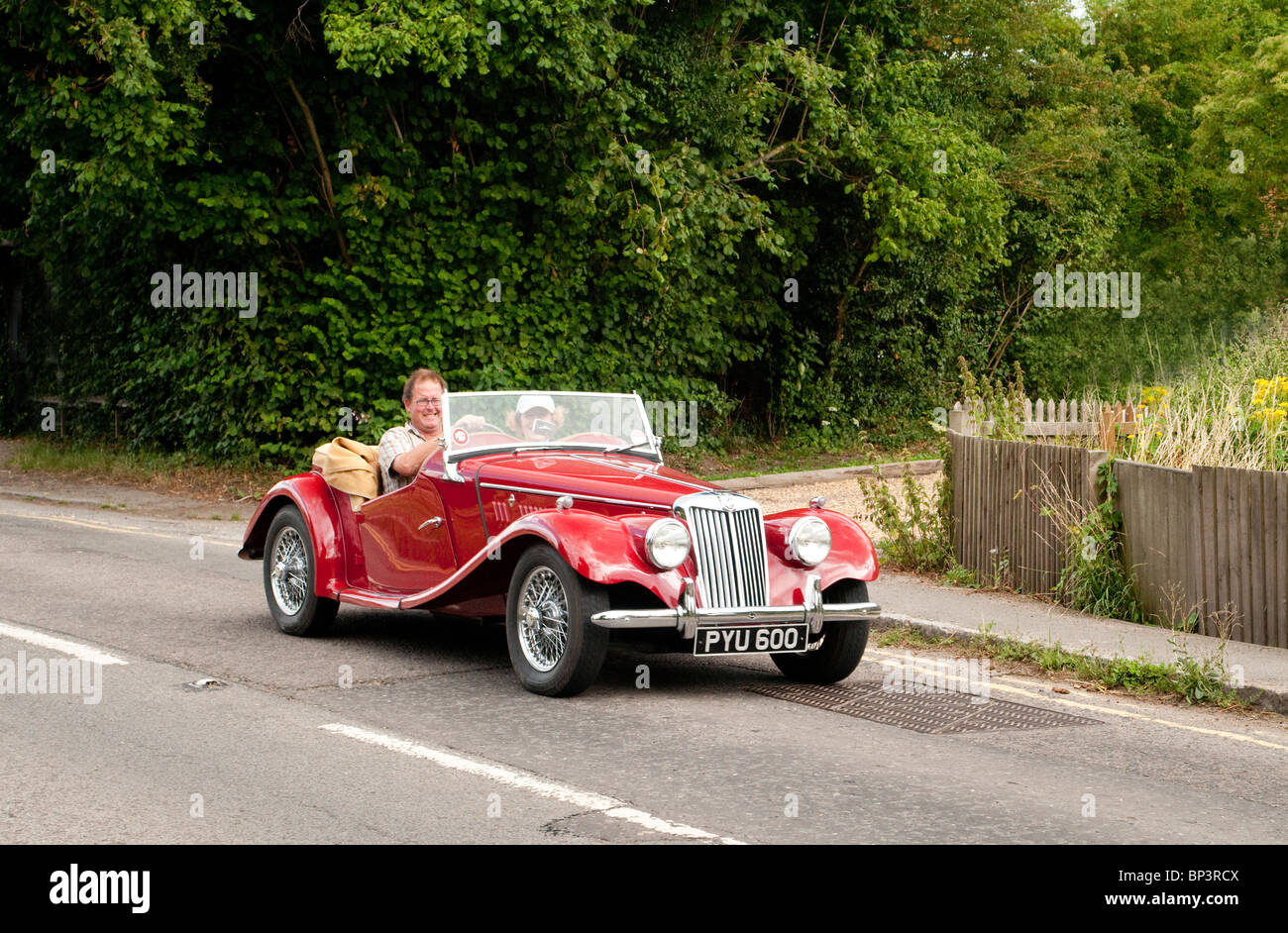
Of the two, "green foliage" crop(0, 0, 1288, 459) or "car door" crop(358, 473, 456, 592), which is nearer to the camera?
"car door" crop(358, 473, 456, 592)

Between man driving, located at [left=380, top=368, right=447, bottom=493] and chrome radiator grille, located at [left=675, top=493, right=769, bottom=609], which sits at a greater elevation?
man driving, located at [left=380, top=368, right=447, bottom=493]

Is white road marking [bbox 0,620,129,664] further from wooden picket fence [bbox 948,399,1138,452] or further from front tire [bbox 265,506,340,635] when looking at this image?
wooden picket fence [bbox 948,399,1138,452]

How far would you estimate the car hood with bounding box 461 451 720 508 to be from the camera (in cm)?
A: 805

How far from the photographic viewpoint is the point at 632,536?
7617 mm

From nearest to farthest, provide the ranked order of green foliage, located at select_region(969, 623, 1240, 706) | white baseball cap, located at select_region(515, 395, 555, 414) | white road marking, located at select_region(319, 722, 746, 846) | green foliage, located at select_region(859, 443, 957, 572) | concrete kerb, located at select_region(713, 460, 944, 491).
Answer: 1. white road marking, located at select_region(319, 722, 746, 846)
2. green foliage, located at select_region(969, 623, 1240, 706)
3. white baseball cap, located at select_region(515, 395, 555, 414)
4. green foliage, located at select_region(859, 443, 957, 572)
5. concrete kerb, located at select_region(713, 460, 944, 491)

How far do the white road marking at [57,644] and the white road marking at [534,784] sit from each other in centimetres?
224

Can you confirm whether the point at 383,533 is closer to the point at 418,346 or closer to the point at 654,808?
the point at 654,808

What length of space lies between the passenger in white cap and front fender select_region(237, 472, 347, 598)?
4.45ft

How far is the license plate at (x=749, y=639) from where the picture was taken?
7512 millimetres
